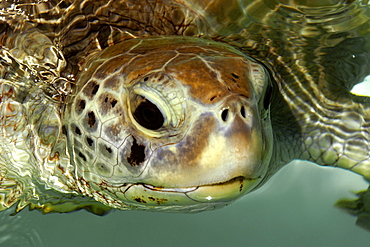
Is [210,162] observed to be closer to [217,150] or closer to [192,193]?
[217,150]

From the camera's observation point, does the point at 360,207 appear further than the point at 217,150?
Yes

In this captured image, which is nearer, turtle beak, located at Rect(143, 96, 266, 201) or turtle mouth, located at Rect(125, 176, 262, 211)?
turtle beak, located at Rect(143, 96, 266, 201)

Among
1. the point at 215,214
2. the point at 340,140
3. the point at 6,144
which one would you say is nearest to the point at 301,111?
Answer: the point at 340,140

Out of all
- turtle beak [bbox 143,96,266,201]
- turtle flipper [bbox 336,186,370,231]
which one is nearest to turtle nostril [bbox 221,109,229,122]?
turtle beak [bbox 143,96,266,201]

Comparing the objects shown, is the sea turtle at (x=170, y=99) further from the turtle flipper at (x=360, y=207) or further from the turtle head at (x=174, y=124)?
the turtle flipper at (x=360, y=207)

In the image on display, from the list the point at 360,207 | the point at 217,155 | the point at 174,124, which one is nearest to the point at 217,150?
the point at 217,155

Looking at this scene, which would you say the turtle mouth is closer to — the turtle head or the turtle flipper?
the turtle head
